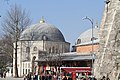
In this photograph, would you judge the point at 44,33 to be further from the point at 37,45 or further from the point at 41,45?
the point at 37,45

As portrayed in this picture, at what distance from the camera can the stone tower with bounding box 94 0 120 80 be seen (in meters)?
31.2

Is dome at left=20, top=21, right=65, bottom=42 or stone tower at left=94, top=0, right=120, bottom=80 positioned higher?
dome at left=20, top=21, right=65, bottom=42

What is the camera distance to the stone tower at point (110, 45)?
3125 centimetres

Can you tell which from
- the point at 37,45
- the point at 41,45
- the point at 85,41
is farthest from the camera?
the point at 85,41

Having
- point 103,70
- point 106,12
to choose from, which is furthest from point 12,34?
point 103,70

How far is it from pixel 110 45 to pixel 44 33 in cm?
6533

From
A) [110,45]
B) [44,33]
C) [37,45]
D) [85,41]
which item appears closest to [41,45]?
[37,45]

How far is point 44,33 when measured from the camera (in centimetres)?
9781

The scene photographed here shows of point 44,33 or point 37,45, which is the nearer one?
point 37,45

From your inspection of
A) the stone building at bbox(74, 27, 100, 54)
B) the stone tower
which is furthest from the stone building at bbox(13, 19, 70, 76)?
the stone tower

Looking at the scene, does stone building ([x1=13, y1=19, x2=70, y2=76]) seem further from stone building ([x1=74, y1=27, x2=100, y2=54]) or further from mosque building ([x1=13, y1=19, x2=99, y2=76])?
stone building ([x1=74, y1=27, x2=100, y2=54])

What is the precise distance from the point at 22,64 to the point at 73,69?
53467mm

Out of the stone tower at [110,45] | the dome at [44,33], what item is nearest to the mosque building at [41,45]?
the dome at [44,33]

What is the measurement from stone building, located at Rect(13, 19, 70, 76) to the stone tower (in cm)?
5507
